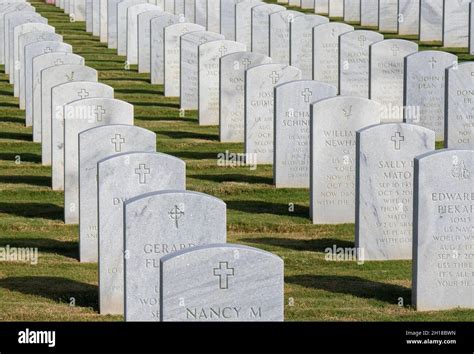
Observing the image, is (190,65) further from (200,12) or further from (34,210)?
(200,12)

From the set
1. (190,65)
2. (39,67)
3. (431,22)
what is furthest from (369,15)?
(39,67)

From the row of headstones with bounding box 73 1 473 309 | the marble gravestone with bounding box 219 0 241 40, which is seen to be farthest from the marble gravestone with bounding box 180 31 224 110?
the marble gravestone with bounding box 219 0 241 40

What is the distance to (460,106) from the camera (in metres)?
19.1

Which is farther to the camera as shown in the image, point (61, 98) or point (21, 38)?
point (21, 38)

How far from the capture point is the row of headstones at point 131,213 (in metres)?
10.4

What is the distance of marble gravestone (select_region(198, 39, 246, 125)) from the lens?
22.5 m

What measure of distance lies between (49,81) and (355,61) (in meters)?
5.28

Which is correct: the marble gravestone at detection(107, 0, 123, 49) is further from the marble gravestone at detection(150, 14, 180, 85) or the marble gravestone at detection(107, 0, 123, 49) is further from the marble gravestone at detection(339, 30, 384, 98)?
the marble gravestone at detection(339, 30, 384, 98)

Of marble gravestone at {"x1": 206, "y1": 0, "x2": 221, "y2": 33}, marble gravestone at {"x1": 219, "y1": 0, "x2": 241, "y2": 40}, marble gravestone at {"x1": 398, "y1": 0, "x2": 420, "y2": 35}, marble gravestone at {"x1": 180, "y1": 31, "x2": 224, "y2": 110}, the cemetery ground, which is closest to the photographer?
the cemetery ground

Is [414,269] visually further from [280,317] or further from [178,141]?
[178,141]

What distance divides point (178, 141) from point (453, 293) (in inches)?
329

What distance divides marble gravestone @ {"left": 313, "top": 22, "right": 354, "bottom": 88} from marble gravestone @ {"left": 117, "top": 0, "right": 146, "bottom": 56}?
5.16m

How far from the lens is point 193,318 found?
10.5m

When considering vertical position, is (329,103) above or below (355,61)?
below
